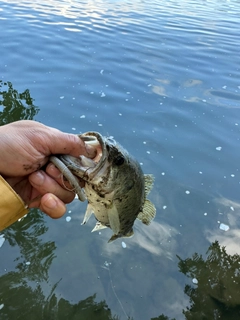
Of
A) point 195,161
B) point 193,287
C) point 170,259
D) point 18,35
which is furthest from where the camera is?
point 18,35

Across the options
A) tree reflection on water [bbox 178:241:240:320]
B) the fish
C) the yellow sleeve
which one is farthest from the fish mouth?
tree reflection on water [bbox 178:241:240:320]

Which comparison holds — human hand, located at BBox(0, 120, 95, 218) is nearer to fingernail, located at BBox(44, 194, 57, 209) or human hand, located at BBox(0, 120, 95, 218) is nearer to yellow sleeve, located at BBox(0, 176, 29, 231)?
fingernail, located at BBox(44, 194, 57, 209)

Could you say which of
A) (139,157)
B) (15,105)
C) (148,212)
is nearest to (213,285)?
(148,212)

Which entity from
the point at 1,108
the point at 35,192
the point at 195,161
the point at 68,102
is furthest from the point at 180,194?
Result: the point at 1,108

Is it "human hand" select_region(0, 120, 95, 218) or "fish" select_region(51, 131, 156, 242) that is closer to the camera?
"fish" select_region(51, 131, 156, 242)

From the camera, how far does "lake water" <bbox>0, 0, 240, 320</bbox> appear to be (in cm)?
405

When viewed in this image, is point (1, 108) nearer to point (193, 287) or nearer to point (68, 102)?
point (68, 102)

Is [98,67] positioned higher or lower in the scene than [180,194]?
higher

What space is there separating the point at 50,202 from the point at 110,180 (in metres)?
0.53

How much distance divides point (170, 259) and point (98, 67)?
643 centimetres

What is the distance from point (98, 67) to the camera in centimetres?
949

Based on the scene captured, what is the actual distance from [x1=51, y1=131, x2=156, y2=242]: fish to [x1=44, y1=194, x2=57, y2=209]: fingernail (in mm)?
273

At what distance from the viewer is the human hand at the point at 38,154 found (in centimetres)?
251

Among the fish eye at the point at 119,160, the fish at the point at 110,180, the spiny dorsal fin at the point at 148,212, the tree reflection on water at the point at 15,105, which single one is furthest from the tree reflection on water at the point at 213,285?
the tree reflection on water at the point at 15,105
